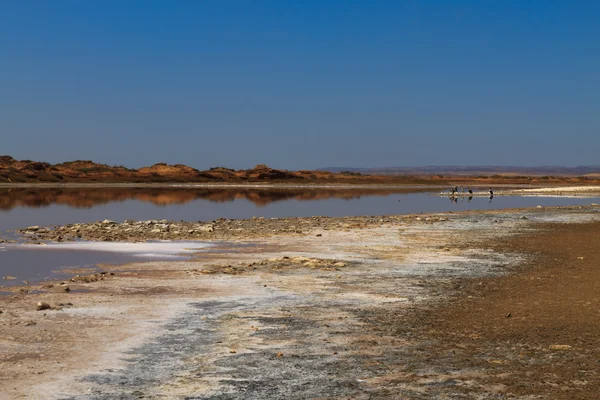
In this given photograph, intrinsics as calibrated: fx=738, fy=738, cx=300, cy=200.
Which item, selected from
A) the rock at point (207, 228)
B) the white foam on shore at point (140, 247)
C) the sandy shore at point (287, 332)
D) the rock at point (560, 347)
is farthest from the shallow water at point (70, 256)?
the rock at point (560, 347)

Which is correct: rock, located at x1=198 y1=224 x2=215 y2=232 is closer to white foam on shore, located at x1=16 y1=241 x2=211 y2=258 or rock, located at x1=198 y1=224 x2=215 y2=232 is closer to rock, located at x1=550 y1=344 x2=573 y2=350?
white foam on shore, located at x1=16 y1=241 x2=211 y2=258

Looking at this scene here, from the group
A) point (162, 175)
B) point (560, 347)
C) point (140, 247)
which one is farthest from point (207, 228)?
point (162, 175)

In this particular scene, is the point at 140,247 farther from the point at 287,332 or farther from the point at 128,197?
the point at 128,197

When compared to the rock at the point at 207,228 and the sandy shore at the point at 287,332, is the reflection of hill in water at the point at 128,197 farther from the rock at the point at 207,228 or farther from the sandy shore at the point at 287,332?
the sandy shore at the point at 287,332

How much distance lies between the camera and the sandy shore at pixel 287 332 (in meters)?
8.23

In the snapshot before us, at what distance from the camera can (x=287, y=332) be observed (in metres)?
10.8

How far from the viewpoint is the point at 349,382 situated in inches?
328

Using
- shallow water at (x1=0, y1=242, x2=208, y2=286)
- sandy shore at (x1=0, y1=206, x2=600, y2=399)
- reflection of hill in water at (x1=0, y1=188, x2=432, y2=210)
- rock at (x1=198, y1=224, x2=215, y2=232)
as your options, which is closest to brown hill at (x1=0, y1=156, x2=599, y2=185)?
reflection of hill in water at (x1=0, y1=188, x2=432, y2=210)

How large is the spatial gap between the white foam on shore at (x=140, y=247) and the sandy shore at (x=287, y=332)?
1945mm

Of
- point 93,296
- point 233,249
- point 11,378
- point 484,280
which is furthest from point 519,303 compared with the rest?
point 233,249

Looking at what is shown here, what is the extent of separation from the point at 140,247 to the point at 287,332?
13204 millimetres

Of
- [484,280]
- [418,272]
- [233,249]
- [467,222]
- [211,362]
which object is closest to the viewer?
[211,362]

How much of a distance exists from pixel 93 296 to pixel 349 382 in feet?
23.3

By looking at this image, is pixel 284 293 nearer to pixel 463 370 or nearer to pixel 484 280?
pixel 484 280
